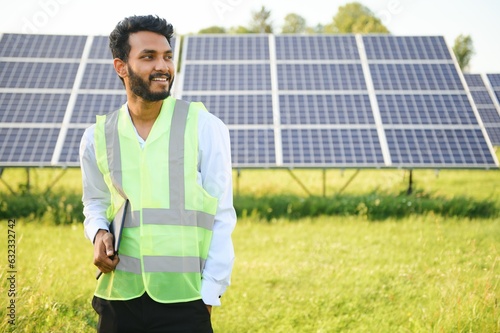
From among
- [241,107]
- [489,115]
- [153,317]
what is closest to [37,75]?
[241,107]

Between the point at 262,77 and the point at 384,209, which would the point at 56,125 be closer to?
the point at 262,77

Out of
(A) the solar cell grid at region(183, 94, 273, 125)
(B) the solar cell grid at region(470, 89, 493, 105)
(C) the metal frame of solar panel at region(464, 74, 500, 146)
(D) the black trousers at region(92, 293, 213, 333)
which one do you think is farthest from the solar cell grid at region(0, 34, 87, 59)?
(B) the solar cell grid at region(470, 89, 493, 105)

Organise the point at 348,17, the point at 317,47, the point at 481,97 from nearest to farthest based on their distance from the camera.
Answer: the point at 317,47 → the point at 481,97 → the point at 348,17

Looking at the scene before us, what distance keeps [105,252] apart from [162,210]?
332 mm

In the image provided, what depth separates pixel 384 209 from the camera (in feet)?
27.1

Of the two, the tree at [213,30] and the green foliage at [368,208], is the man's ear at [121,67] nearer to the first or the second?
the green foliage at [368,208]

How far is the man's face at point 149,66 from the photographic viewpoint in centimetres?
231

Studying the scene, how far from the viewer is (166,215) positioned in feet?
7.38

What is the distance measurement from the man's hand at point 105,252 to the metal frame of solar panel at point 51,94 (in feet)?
21.9

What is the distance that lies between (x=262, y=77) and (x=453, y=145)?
4.07m

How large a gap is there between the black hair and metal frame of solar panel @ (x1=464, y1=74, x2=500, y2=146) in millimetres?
13737

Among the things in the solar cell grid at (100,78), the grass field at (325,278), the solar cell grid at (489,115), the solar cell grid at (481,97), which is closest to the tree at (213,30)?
the solar cell grid at (481,97)

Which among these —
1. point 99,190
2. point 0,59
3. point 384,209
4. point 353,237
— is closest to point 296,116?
point 384,209

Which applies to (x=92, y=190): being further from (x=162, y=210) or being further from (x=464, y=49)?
(x=464, y=49)
